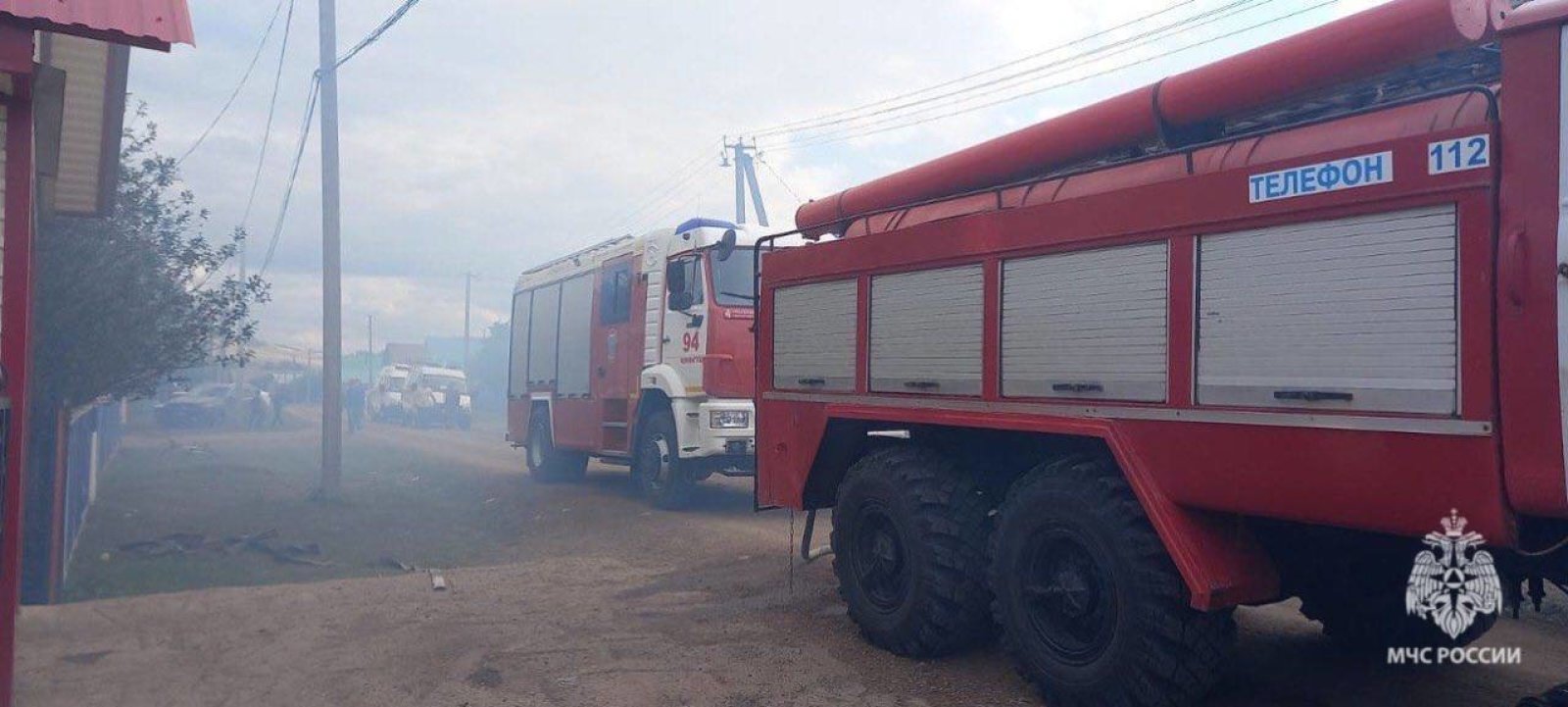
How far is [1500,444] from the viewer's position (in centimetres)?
334

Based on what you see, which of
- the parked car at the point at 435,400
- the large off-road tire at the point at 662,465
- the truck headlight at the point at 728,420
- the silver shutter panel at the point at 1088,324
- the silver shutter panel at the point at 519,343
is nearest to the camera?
the silver shutter panel at the point at 1088,324

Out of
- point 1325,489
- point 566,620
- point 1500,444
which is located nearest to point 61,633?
point 566,620

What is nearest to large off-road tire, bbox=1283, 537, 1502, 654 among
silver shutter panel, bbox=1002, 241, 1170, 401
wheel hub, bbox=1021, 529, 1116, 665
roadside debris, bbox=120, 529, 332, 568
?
wheel hub, bbox=1021, 529, 1116, 665

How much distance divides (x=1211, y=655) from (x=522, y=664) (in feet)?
12.7

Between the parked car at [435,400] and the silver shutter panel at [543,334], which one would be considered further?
the parked car at [435,400]

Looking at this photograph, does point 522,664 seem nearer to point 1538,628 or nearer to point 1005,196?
point 1005,196

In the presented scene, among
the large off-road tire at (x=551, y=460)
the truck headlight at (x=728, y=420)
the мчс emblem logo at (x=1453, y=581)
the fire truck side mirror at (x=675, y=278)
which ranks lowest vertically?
the large off-road tire at (x=551, y=460)

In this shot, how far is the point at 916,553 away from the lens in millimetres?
5840

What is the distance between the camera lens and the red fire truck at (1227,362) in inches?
134

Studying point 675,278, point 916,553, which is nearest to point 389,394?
point 675,278

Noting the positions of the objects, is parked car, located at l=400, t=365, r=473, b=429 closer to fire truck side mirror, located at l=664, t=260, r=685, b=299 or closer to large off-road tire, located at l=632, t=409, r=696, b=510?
large off-road tire, located at l=632, t=409, r=696, b=510

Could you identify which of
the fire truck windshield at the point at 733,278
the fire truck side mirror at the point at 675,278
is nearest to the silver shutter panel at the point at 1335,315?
the fire truck side mirror at the point at 675,278

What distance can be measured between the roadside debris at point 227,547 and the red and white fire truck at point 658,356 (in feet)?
13.0

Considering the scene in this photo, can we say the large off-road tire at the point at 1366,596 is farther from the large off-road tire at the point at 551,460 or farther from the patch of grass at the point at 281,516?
the large off-road tire at the point at 551,460
